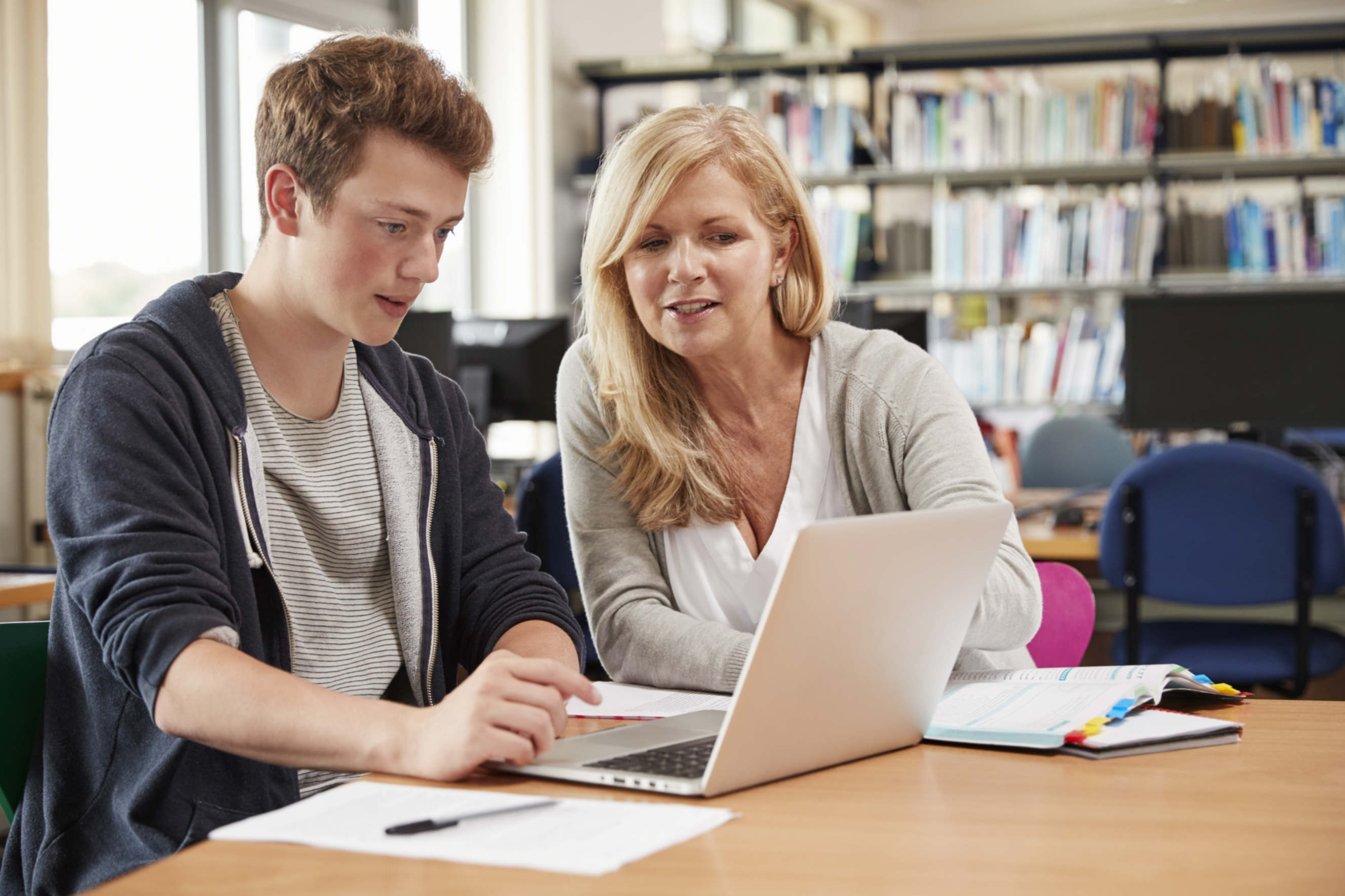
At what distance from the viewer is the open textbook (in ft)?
3.42

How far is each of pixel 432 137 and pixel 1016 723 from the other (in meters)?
0.72

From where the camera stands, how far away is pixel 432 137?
1.20 metres

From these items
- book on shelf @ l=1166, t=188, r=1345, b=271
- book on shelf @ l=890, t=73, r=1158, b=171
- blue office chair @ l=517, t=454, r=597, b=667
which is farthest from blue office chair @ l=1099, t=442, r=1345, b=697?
book on shelf @ l=890, t=73, r=1158, b=171

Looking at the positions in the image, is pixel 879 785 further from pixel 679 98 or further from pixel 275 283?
pixel 679 98

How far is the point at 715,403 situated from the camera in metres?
1.66

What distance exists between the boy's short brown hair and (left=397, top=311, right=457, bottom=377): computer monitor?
2.35m

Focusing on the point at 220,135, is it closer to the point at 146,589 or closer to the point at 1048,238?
the point at 1048,238

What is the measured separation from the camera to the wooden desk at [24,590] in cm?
215

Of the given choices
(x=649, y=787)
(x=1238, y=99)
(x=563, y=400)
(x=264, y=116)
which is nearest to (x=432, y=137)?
(x=264, y=116)

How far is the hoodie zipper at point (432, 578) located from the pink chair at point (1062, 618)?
71 centimetres

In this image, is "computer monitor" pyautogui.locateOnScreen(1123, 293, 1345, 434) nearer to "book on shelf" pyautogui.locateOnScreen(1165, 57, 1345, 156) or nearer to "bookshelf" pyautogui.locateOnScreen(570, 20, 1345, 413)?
"bookshelf" pyautogui.locateOnScreen(570, 20, 1345, 413)

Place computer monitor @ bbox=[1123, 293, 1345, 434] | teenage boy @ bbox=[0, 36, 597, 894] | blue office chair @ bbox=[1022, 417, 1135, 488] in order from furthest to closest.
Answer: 1. blue office chair @ bbox=[1022, 417, 1135, 488]
2. computer monitor @ bbox=[1123, 293, 1345, 434]
3. teenage boy @ bbox=[0, 36, 597, 894]

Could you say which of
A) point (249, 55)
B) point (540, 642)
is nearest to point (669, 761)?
point (540, 642)

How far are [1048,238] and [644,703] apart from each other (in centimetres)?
414
